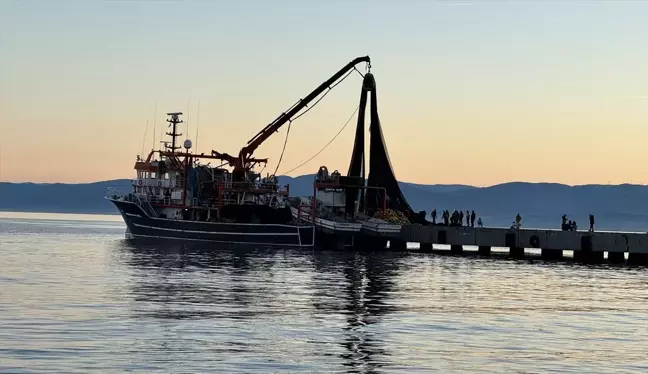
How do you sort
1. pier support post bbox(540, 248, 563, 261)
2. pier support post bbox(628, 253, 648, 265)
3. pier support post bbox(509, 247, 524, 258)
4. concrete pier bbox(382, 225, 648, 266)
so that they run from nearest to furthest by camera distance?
1. pier support post bbox(628, 253, 648, 265)
2. concrete pier bbox(382, 225, 648, 266)
3. pier support post bbox(540, 248, 563, 261)
4. pier support post bbox(509, 247, 524, 258)

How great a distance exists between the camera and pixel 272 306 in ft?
138

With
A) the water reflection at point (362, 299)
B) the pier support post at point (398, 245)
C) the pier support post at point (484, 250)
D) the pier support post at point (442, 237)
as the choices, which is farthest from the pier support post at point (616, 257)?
the pier support post at point (398, 245)

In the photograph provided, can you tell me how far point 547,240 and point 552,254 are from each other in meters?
→ 3.02

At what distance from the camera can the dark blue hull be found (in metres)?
95.4

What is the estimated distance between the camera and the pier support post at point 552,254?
9321 centimetres

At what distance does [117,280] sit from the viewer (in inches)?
2122

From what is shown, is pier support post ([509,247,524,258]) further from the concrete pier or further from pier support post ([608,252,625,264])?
pier support post ([608,252,625,264])

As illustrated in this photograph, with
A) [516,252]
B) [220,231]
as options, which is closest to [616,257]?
[516,252]

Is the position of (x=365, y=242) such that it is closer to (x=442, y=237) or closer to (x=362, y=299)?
(x=442, y=237)

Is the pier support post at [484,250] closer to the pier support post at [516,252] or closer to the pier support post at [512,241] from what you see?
the pier support post at [516,252]

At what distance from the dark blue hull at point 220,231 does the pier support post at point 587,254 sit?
72.5 ft

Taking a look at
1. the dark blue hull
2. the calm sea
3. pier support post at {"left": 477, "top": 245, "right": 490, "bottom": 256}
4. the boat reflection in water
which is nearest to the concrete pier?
pier support post at {"left": 477, "top": 245, "right": 490, "bottom": 256}

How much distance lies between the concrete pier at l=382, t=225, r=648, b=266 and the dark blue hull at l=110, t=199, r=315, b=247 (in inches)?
339

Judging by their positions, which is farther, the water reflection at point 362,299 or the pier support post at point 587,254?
the pier support post at point 587,254
